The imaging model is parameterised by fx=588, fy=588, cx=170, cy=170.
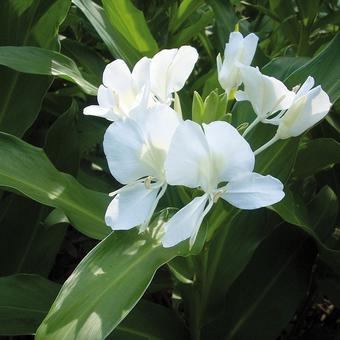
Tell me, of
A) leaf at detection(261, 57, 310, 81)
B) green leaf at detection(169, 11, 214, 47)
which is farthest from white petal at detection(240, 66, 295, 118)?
green leaf at detection(169, 11, 214, 47)

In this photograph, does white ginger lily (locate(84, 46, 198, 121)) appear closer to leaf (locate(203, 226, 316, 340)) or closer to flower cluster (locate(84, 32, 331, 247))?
flower cluster (locate(84, 32, 331, 247))

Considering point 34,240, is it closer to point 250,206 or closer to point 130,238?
point 130,238

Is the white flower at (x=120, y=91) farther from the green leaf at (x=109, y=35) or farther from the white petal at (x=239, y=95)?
the green leaf at (x=109, y=35)

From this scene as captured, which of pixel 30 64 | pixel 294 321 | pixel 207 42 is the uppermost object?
pixel 30 64

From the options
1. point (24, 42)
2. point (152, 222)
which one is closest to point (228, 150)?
point (152, 222)

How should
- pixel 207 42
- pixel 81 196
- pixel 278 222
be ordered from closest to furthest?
1. pixel 81 196
2. pixel 278 222
3. pixel 207 42

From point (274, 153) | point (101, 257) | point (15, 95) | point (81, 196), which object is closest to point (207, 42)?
point (15, 95)

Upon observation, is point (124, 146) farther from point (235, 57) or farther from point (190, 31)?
point (190, 31)
